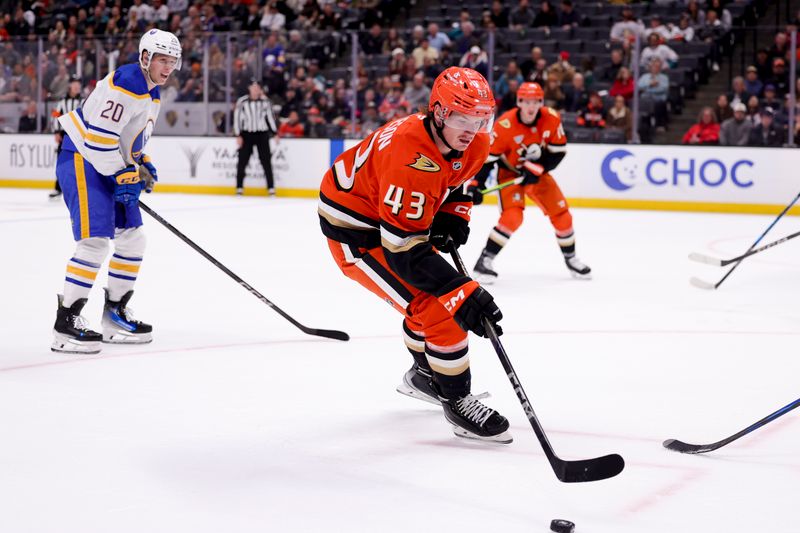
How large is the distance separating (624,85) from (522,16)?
2409 millimetres

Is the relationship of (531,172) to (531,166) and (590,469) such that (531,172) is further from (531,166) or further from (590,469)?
(590,469)

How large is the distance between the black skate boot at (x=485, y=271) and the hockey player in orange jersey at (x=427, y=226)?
9.79 feet

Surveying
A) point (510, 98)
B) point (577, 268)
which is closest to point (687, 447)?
point (577, 268)

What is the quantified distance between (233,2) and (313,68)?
3.55 m

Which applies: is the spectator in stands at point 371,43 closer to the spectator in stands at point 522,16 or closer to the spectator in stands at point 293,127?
the spectator in stands at point 293,127

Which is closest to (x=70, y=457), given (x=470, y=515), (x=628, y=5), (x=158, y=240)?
(x=470, y=515)

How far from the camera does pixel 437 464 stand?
2.86 meters

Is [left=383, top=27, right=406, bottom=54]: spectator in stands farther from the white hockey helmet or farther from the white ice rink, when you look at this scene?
the white hockey helmet

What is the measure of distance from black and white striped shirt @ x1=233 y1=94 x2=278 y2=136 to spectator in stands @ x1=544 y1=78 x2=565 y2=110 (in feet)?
10.4

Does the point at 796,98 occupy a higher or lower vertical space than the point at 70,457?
higher

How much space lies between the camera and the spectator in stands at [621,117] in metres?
11.3

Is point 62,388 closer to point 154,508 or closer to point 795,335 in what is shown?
point 154,508

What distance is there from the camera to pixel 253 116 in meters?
12.5

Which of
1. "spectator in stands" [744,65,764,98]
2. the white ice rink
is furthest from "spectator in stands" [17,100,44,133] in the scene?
A: "spectator in stands" [744,65,764,98]
